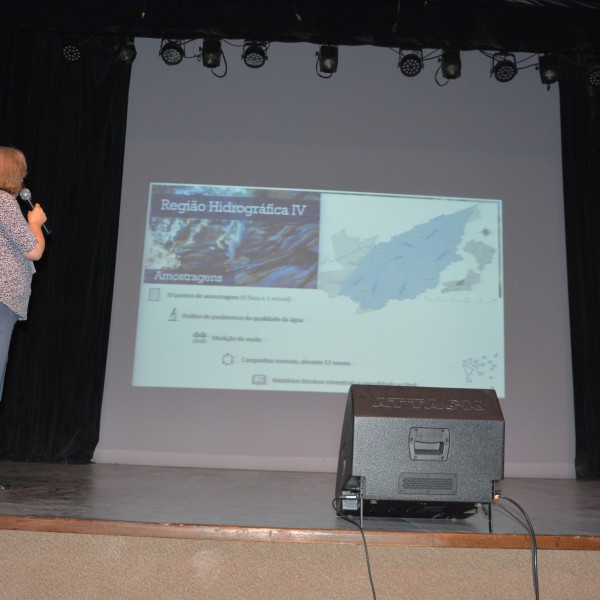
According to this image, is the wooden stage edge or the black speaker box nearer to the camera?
the wooden stage edge

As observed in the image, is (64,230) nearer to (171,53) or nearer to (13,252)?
(171,53)

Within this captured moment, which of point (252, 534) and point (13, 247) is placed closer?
point (252, 534)

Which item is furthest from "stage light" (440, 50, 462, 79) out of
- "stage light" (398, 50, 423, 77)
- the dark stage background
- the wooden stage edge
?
the wooden stage edge

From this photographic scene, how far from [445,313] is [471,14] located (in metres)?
1.84

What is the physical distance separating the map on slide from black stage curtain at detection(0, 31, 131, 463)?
5.06ft

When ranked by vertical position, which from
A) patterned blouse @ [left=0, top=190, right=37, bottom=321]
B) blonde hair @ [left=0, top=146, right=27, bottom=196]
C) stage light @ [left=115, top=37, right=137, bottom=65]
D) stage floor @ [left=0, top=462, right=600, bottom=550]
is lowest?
stage floor @ [left=0, top=462, right=600, bottom=550]

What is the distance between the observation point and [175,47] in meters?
4.20

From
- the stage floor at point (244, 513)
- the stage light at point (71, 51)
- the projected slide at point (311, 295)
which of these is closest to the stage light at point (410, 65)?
the projected slide at point (311, 295)

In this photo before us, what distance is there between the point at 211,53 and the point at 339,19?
34.8 inches

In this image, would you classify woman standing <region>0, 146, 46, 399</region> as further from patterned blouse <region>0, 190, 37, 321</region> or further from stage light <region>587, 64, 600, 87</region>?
stage light <region>587, 64, 600, 87</region>

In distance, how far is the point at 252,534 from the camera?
1.69 metres

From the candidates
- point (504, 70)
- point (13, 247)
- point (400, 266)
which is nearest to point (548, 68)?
point (504, 70)

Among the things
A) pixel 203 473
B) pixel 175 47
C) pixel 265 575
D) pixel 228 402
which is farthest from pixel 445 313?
pixel 265 575

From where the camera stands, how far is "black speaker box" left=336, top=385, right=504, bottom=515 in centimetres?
186
